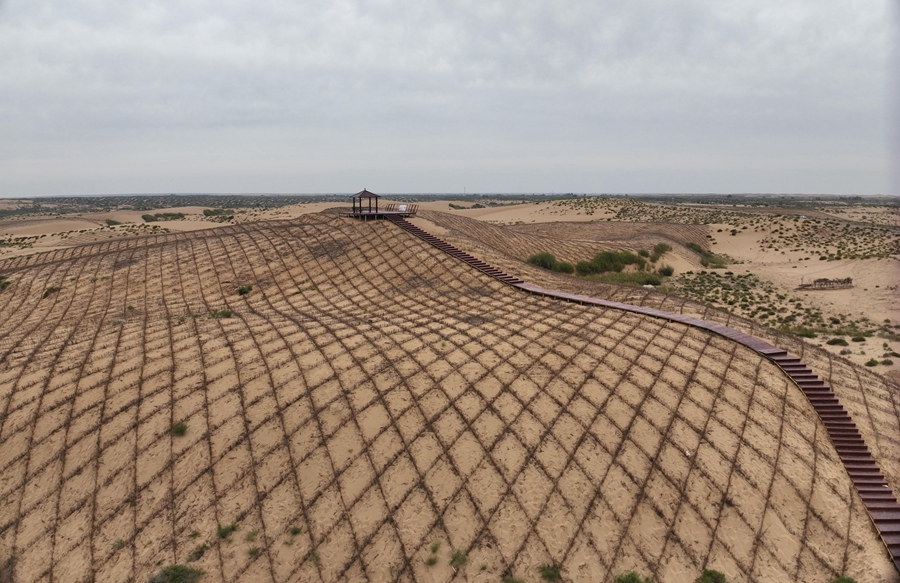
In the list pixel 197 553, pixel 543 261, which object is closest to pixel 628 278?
pixel 543 261

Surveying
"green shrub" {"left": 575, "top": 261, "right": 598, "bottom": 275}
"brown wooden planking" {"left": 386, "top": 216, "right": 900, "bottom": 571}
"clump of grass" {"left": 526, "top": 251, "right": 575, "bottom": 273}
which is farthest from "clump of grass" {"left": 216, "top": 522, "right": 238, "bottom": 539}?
"green shrub" {"left": 575, "top": 261, "right": 598, "bottom": 275}

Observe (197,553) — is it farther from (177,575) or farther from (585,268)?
(585,268)

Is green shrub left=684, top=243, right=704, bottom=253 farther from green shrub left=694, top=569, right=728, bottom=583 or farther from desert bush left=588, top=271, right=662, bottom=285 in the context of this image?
green shrub left=694, top=569, right=728, bottom=583

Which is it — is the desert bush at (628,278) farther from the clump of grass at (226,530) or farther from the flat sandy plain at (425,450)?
the clump of grass at (226,530)

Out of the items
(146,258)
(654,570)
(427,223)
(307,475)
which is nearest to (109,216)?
(146,258)

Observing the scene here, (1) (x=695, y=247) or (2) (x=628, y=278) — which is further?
(1) (x=695, y=247)

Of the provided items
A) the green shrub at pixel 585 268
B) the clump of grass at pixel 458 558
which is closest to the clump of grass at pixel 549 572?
the clump of grass at pixel 458 558
